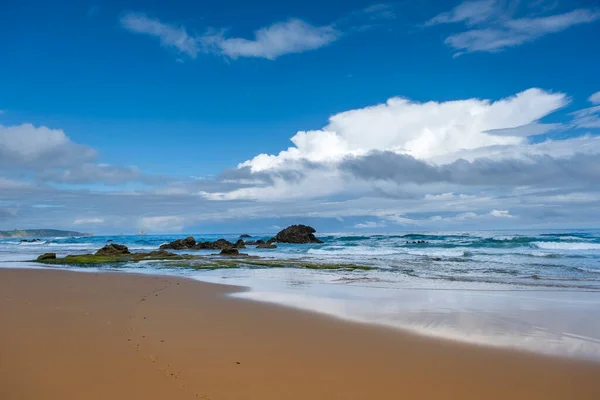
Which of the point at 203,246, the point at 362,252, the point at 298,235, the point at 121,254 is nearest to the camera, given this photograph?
the point at 121,254

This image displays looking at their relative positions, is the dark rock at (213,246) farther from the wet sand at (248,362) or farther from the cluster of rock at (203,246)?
the wet sand at (248,362)

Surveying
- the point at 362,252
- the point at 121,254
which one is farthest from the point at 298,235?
the point at 121,254

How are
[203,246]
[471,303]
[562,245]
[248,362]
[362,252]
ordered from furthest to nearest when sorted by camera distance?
[203,246] → [562,245] → [362,252] → [471,303] → [248,362]

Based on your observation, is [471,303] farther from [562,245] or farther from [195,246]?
[195,246]

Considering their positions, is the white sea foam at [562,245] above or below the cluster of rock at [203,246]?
below

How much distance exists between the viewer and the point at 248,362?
19.7 ft

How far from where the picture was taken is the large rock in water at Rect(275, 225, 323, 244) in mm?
64438

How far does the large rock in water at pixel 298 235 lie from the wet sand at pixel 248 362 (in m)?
54.9

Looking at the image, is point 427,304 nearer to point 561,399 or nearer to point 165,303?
point 561,399

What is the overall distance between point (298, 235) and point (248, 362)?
2329 inches

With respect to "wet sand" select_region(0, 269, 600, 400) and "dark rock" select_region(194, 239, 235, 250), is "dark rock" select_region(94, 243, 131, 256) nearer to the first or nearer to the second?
"dark rock" select_region(194, 239, 235, 250)

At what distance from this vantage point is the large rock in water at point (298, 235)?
6444 cm

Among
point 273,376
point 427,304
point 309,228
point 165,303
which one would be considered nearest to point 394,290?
point 427,304

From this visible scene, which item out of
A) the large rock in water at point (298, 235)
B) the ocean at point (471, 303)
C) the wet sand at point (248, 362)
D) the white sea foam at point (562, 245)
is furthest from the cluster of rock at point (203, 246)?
the white sea foam at point (562, 245)
